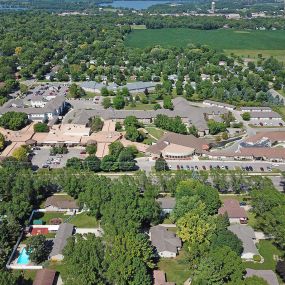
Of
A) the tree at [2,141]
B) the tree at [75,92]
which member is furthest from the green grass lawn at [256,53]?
the tree at [2,141]

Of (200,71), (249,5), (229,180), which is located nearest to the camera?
(229,180)

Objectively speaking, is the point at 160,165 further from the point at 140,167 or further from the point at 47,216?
the point at 47,216

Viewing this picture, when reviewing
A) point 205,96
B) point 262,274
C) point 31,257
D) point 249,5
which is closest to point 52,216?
point 31,257

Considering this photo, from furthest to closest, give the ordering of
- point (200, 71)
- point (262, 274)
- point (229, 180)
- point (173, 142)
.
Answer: point (200, 71)
point (173, 142)
point (229, 180)
point (262, 274)

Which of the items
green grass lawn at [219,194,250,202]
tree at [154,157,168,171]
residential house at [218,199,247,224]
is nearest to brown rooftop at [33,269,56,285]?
residential house at [218,199,247,224]

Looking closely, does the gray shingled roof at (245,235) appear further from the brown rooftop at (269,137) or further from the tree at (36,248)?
the brown rooftop at (269,137)

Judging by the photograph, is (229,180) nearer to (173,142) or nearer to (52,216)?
(173,142)

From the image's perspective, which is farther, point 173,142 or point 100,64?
point 100,64
